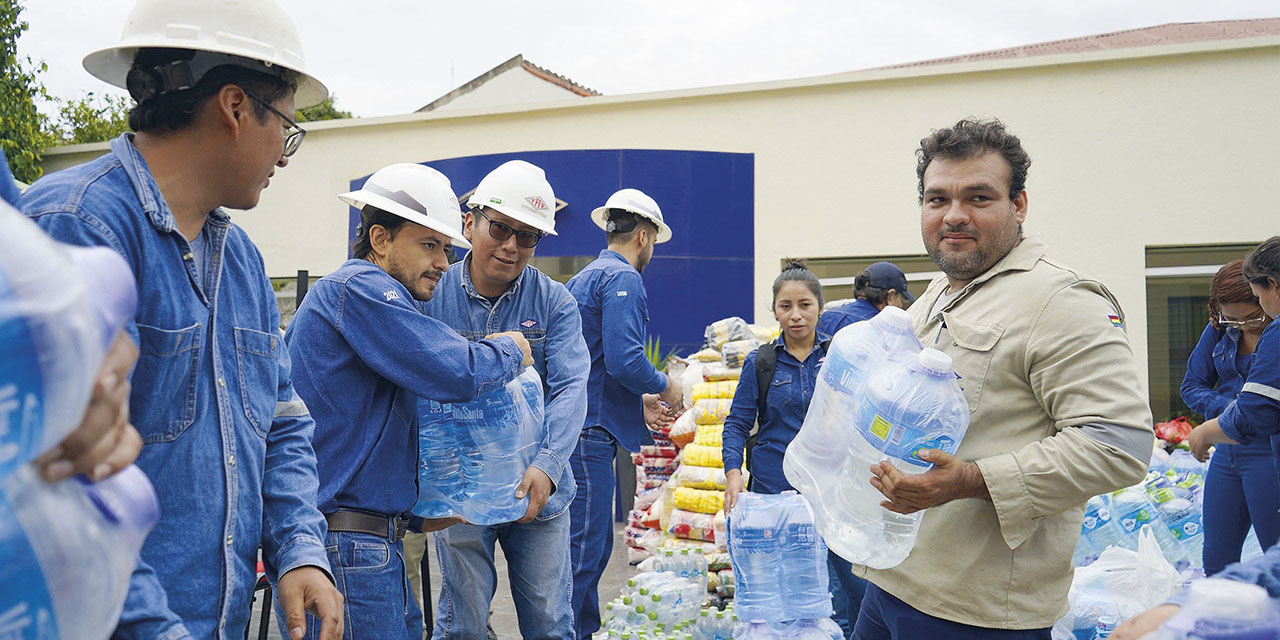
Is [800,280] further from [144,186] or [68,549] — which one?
[68,549]

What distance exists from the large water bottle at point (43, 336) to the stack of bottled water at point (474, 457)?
8.20 feet

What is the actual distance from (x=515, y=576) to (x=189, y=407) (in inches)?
90.1

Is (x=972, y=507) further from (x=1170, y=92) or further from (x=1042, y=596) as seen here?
(x=1170, y=92)

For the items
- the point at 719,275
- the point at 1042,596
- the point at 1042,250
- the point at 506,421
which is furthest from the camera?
the point at 719,275

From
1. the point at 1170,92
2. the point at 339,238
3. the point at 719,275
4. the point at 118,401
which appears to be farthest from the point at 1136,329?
the point at 118,401

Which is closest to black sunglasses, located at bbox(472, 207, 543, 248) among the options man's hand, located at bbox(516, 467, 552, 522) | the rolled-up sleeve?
man's hand, located at bbox(516, 467, 552, 522)

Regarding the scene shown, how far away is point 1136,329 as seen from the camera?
12.5 meters

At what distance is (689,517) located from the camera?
7.66 metres

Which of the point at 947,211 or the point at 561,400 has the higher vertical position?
the point at 947,211

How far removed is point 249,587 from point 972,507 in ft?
5.95

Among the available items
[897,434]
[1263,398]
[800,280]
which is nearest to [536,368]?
[800,280]

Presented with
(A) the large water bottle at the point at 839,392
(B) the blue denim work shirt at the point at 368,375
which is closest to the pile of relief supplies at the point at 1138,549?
(A) the large water bottle at the point at 839,392

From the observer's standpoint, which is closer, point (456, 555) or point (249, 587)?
point (249, 587)

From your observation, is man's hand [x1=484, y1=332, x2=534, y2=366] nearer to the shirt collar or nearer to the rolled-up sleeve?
the shirt collar
